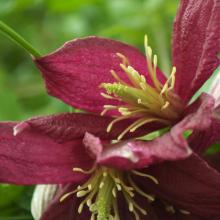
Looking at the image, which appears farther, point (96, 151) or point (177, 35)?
point (177, 35)

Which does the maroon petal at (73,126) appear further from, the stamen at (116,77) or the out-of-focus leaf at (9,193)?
the out-of-focus leaf at (9,193)

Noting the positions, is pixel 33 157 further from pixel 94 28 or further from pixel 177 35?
pixel 94 28

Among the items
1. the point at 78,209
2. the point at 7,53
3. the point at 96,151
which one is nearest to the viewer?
the point at 96,151

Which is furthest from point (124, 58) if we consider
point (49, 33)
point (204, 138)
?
point (49, 33)

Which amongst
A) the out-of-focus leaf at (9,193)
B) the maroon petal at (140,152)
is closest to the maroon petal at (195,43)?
the maroon petal at (140,152)

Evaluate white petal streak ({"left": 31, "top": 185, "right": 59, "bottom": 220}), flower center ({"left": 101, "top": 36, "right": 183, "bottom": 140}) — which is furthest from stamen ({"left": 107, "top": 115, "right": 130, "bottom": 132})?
white petal streak ({"left": 31, "top": 185, "right": 59, "bottom": 220})

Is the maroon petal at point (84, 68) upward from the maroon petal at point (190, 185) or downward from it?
upward

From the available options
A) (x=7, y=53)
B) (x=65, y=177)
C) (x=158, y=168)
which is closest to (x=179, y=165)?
(x=158, y=168)

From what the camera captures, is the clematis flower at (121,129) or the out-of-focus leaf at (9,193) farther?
the out-of-focus leaf at (9,193)
